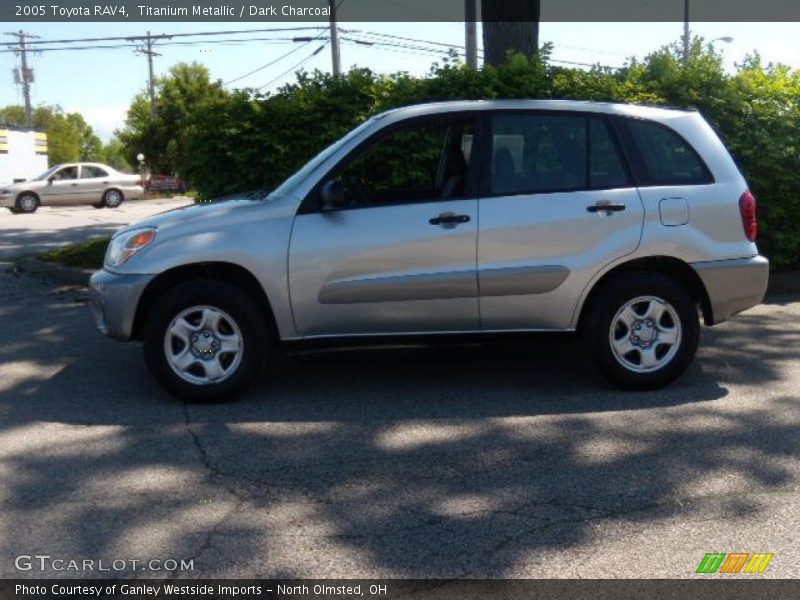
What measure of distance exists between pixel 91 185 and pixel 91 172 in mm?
642

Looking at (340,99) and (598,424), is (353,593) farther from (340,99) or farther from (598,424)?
(340,99)

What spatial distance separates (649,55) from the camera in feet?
34.2

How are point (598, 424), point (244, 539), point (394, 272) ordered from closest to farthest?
point (244, 539)
point (598, 424)
point (394, 272)

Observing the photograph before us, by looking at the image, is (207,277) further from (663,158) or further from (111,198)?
(111,198)

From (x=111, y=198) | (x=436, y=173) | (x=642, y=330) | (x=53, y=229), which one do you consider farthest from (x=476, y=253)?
(x=111, y=198)

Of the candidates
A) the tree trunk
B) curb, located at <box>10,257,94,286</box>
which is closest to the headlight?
curb, located at <box>10,257,94,286</box>

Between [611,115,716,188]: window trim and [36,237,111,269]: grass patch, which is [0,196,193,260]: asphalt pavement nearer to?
[36,237,111,269]: grass patch

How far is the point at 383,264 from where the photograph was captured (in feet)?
20.5

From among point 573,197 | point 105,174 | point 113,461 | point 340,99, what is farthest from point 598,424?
point 105,174

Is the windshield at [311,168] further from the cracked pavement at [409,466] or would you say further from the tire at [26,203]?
the tire at [26,203]

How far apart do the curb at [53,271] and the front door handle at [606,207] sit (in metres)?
6.46

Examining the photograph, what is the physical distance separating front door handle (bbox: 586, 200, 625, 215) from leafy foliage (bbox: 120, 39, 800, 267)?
3680 mm

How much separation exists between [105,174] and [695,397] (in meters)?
29.9

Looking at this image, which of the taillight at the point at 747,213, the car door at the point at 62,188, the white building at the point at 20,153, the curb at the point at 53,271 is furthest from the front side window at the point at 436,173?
the white building at the point at 20,153
